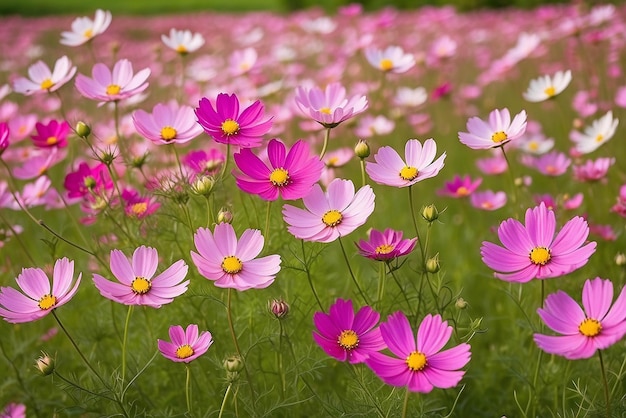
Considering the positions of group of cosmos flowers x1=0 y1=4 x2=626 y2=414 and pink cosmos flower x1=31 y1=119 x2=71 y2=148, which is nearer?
group of cosmos flowers x1=0 y1=4 x2=626 y2=414

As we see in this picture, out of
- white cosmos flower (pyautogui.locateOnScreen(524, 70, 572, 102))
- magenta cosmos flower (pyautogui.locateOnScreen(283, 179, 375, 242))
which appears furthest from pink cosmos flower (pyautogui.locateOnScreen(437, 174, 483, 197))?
magenta cosmos flower (pyautogui.locateOnScreen(283, 179, 375, 242))

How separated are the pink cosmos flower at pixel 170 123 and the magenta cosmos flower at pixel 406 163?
0.39 meters

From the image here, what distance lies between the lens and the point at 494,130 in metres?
1.33

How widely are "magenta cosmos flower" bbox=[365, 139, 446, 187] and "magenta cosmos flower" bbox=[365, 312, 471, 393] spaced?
11.3 inches

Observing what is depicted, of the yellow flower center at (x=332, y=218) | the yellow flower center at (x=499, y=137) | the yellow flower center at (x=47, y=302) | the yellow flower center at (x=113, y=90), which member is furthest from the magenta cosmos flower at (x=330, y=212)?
the yellow flower center at (x=113, y=90)

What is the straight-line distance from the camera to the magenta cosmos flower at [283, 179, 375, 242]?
Result: 1060mm

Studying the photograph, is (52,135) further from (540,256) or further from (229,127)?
(540,256)

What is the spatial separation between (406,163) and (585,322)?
44cm

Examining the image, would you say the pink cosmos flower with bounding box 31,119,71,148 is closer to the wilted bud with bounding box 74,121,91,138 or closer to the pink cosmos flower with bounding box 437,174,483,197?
the wilted bud with bounding box 74,121,91,138

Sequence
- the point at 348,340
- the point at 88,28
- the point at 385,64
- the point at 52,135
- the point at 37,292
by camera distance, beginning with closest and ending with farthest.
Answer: the point at 348,340
the point at 37,292
the point at 52,135
the point at 88,28
the point at 385,64

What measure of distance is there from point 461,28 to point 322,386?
4871 mm

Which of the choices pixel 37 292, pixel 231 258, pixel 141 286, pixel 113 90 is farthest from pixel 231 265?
pixel 113 90

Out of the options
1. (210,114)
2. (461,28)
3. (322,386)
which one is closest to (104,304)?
(322,386)

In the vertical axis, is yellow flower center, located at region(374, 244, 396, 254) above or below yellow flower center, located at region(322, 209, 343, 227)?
below
